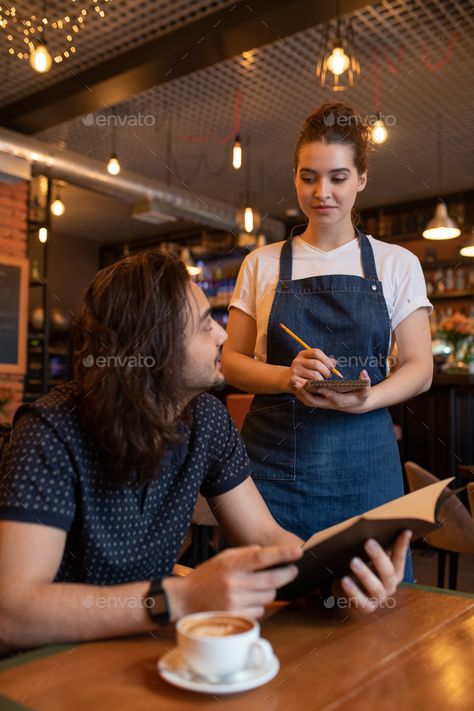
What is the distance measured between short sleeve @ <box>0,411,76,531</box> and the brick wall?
5122 millimetres

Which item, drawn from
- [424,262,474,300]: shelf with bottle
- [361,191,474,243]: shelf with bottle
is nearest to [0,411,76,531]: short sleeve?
[424,262,474,300]: shelf with bottle


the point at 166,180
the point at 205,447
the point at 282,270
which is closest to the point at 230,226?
the point at 166,180

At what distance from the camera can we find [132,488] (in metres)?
1.16

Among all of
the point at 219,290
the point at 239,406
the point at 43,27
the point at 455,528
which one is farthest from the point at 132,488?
the point at 219,290

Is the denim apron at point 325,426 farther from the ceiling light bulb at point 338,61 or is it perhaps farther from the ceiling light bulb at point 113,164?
the ceiling light bulb at point 113,164

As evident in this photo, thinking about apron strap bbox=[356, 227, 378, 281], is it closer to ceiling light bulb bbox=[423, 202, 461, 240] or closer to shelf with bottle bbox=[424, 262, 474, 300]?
ceiling light bulb bbox=[423, 202, 461, 240]

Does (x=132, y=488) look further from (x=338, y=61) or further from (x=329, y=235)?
(x=338, y=61)

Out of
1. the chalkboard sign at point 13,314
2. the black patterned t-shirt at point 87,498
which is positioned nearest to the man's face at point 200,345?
the black patterned t-shirt at point 87,498

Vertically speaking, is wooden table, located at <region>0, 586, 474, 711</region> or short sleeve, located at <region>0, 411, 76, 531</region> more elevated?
short sleeve, located at <region>0, 411, 76, 531</region>

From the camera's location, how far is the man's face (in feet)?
4.25

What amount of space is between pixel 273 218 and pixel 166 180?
199 centimetres

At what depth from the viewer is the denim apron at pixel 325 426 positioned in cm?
164

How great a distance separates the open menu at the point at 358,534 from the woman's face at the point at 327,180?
0.89 m

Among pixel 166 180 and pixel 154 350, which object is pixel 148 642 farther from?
pixel 166 180
